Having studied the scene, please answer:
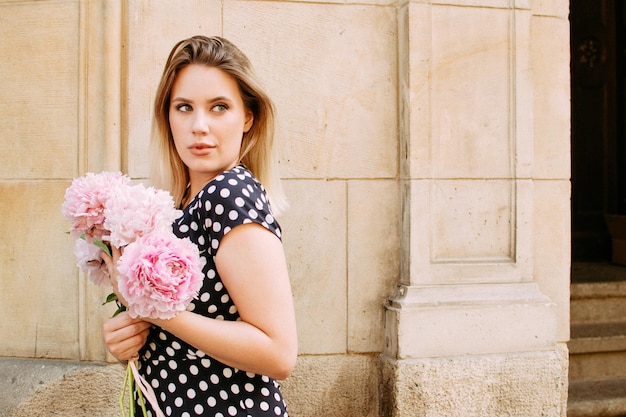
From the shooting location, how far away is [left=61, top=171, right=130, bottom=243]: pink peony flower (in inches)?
63.6

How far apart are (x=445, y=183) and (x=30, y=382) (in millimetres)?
2481

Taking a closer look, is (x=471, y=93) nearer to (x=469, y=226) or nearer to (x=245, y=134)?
(x=469, y=226)

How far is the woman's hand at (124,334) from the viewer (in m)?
1.68

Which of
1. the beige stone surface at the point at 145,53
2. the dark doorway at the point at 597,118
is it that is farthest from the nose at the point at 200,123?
the dark doorway at the point at 597,118

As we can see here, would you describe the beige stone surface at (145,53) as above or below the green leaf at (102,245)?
above

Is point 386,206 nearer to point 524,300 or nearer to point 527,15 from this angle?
point 524,300

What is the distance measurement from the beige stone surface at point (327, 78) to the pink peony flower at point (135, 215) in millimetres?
2091

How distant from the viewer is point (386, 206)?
3.72 meters

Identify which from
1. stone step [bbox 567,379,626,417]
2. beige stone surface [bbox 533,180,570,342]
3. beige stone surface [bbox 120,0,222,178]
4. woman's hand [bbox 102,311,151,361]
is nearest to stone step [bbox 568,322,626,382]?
stone step [bbox 567,379,626,417]

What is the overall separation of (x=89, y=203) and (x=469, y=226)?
8.33 feet

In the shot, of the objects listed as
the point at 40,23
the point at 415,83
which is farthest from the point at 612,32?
the point at 40,23

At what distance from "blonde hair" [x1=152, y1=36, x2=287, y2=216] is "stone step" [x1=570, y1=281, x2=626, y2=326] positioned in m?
3.97

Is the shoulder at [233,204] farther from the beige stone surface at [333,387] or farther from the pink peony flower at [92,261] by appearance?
the beige stone surface at [333,387]

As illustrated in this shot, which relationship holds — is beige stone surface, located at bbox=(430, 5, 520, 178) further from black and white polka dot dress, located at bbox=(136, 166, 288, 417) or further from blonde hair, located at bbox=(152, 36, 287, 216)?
black and white polka dot dress, located at bbox=(136, 166, 288, 417)
